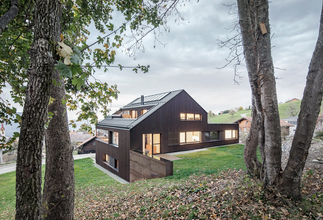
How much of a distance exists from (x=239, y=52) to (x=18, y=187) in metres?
4.02

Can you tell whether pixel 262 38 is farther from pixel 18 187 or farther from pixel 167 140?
pixel 167 140

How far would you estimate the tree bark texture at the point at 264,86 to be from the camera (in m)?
2.85

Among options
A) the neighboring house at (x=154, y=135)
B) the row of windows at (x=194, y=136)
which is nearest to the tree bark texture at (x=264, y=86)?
the neighboring house at (x=154, y=135)

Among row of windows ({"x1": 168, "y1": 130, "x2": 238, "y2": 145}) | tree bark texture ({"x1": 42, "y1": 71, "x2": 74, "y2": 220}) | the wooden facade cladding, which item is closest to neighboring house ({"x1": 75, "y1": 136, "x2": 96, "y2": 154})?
the wooden facade cladding

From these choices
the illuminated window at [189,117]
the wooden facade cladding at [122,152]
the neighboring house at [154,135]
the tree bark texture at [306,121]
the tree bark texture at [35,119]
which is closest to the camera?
the tree bark texture at [35,119]

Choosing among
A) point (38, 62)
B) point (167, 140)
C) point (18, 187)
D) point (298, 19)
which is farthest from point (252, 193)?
point (167, 140)

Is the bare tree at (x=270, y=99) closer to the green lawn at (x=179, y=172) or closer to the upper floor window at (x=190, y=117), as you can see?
the green lawn at (x=179, y=172)

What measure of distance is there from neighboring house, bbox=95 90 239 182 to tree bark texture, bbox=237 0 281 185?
532 centimetres

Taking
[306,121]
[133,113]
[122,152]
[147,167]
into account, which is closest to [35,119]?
[306,121]

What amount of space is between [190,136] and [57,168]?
13071mm

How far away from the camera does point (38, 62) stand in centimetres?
144

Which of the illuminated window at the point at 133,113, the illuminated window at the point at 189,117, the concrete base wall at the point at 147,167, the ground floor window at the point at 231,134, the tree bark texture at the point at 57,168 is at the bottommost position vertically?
the concrete base wall at the point at 147,167

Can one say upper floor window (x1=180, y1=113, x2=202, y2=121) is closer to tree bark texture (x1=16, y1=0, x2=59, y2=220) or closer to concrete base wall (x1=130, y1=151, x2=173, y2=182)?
concrete base wall (x1=130, y1=151, x2=173, y2=182)

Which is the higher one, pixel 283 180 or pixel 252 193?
pixel 283 180
